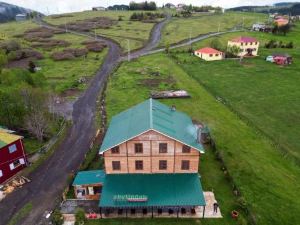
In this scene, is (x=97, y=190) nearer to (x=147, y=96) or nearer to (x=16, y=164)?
(x=16, y=164)

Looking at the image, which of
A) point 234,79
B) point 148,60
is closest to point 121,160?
point 234,79

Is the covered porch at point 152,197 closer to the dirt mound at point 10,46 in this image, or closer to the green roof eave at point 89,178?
the green roof eave at point 89,178

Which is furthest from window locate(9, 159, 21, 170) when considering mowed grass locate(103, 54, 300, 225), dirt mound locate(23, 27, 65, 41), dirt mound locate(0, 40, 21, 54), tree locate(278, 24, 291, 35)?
tree locate(278, 24, 291, 35)

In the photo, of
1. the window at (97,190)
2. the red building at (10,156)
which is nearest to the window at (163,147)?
the window at (97,190)

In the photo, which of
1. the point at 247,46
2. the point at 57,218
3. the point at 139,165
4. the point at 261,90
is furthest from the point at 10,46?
the point at 57,218

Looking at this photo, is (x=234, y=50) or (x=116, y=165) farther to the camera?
(x=234, y=50)
